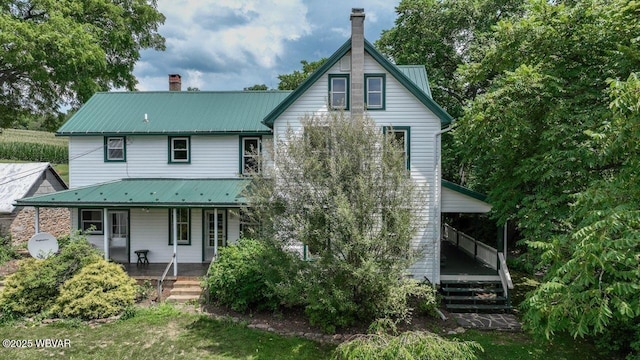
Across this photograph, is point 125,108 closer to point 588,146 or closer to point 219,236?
point 219,236

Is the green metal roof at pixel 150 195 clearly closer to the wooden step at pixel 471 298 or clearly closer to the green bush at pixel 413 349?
the wooden step at pixel 471 298

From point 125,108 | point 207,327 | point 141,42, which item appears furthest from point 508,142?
point 141,42

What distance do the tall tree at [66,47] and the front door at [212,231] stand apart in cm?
1254

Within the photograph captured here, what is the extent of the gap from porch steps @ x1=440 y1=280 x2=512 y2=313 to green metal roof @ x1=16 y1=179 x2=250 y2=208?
809 cm

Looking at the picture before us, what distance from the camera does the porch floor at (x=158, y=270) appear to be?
1375cm

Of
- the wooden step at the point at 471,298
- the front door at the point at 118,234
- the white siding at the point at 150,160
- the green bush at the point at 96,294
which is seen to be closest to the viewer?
the green bush at the point at 96,294

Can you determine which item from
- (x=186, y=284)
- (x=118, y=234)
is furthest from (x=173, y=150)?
(x=186, y=284)

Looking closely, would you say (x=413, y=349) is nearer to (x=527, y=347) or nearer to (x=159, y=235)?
(x=527, y=347)

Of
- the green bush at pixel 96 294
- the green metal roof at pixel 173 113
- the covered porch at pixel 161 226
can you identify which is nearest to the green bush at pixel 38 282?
the green bush at pixel 96 294

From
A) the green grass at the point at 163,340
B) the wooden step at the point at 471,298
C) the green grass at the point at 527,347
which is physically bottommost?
the green grass at the point at 527,347

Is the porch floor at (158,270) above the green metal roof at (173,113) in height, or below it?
below

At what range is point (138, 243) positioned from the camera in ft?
51.9

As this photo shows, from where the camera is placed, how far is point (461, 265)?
1455 centimetres

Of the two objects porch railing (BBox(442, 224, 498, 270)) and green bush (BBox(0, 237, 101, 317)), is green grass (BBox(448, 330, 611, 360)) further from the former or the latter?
green bush (BBox(0, 237, 101, 317))
